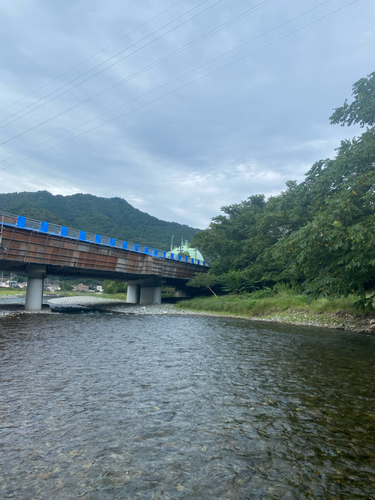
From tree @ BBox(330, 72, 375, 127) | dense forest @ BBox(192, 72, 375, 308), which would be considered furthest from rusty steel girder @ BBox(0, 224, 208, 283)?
tree @ BBox(330, 72, 375, 127)

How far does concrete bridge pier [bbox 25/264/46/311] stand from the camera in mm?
37656

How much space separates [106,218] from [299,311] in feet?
483

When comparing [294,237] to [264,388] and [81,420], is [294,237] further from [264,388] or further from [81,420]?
[81,420]

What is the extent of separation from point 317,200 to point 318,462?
867 inches

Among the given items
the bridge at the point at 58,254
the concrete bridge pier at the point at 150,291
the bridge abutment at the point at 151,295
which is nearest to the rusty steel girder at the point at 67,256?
the bridge at the point at 58,254

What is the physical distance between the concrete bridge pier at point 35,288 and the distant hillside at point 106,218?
94.3 m

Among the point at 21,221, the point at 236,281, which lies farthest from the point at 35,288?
the point at 236,281

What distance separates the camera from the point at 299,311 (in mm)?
30844

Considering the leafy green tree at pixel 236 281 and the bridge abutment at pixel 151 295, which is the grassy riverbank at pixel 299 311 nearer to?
the leafy green tree at pixel 236 281

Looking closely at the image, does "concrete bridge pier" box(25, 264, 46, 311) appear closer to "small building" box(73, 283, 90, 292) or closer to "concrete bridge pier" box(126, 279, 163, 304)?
"concrete bridge pier" box(126, 279, 163, 304)

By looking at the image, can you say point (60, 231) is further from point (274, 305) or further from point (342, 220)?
point (342, 220)

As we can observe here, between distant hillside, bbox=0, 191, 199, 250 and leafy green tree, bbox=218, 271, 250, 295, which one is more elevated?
distant hillside, bbox=0, 191, 199, 250

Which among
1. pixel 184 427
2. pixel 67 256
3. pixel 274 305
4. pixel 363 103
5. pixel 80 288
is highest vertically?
pixel 363 103

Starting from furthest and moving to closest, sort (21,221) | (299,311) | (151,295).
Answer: (151,295) < (21,221) < (299,311)
